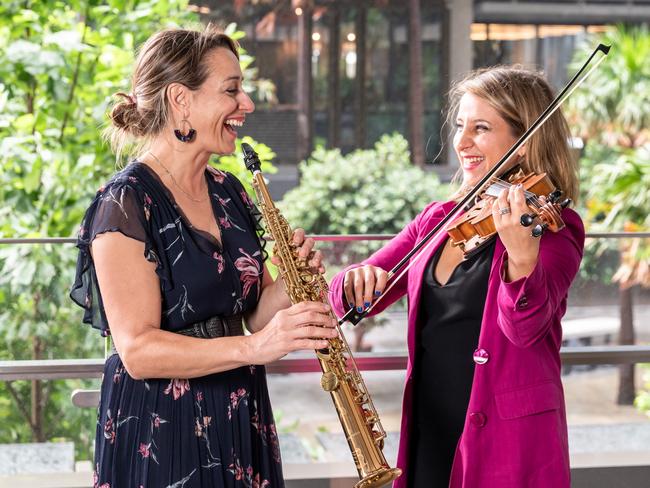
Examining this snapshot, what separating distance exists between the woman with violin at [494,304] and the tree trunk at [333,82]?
10.8 metres

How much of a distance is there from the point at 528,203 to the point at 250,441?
28.9 inches

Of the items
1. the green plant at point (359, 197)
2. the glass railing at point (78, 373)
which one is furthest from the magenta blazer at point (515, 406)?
the green plant at point (359, 197)

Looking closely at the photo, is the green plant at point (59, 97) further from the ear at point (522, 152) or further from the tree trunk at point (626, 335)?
the ear at point (522, 152)

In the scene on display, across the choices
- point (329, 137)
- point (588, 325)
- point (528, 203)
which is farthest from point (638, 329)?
point (329, 137)

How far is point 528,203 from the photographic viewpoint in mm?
1839

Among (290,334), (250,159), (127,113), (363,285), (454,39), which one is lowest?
(290,334)

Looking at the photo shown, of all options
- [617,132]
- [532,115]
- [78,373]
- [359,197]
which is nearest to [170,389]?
[532,115]

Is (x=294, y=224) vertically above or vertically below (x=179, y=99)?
above

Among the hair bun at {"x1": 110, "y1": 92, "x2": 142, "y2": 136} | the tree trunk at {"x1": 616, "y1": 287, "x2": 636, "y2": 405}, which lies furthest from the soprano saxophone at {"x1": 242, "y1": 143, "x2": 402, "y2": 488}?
the tree trunk at {"x1": 616, "y1": 287, "x2": 636, "y2": 405}

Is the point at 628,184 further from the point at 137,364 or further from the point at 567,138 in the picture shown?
the point at 137,364

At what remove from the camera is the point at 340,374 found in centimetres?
194

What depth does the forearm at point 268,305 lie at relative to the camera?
2102 millimetres

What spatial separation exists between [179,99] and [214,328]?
469mm

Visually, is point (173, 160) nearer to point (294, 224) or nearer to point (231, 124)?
point (231, 124)
